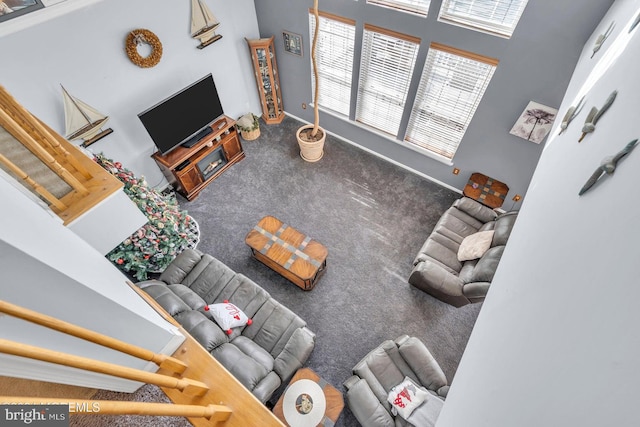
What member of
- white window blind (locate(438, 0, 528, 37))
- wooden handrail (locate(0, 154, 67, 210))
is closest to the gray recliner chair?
wooden handrail (locate(0, 154, 67, 210))

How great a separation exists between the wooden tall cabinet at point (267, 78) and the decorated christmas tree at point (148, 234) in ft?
8.54

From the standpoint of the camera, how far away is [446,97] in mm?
3777

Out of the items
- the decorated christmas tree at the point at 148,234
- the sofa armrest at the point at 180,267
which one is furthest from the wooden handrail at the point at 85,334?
the decorated christmas tree at the point at 148,234

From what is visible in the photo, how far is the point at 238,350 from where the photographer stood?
104 inches

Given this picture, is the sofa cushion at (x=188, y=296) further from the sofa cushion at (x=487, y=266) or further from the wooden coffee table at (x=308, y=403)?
the sofa cushion at (x=487, y=266)

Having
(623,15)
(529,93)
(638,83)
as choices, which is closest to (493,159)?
(529,93)

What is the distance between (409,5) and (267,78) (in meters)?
2.54

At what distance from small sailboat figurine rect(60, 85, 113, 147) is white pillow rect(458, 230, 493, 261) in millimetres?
4284

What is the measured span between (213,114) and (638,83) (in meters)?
4.45

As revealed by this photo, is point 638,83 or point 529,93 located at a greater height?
point 638,83

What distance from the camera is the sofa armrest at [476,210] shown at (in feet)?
12.2

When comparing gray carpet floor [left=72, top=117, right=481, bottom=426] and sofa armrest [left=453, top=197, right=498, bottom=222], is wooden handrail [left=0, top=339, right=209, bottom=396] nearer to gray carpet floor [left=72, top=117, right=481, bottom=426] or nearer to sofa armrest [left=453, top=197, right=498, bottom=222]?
gray carpet floor [left=72, top=117, right=481, bottom=426]

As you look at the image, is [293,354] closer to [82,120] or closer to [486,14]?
[82,120]

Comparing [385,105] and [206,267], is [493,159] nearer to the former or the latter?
[385,105]
